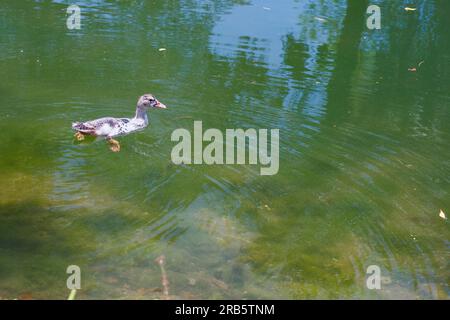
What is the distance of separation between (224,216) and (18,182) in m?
2.33

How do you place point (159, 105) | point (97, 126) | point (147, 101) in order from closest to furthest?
point (97, 126), point (147, 101), point (159, 105)

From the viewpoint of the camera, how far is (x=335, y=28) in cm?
1386

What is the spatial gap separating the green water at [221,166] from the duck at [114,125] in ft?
0.49

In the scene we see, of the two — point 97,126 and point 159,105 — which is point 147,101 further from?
point 97,126

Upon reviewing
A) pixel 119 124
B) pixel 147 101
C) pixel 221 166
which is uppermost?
pixel 147 101

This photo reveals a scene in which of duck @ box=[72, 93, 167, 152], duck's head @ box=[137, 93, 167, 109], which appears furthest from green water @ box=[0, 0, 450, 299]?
duck's head @ box=[137, 93, 167, 109]

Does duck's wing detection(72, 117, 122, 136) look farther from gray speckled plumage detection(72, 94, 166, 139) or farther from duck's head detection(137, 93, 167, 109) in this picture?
duck's head detection(137, 93, 167, 109)

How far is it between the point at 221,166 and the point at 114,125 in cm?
162

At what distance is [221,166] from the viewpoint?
7895mm

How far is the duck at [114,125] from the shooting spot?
8.28 metres

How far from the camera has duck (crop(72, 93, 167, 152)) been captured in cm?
828

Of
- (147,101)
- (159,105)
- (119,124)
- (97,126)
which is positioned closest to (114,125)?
(119,124)

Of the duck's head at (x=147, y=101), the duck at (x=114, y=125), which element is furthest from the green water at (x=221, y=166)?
the duck's head at (x=147, y=101)

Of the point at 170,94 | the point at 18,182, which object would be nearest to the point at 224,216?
the point at 18,182
